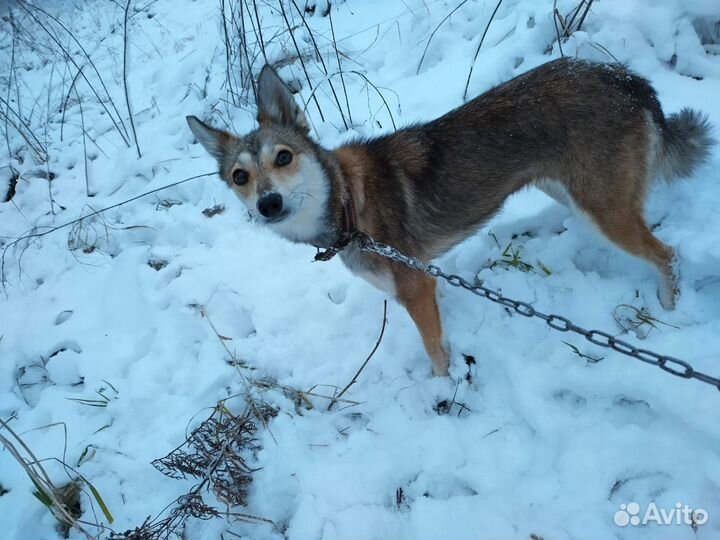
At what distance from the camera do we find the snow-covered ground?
7.09 ft

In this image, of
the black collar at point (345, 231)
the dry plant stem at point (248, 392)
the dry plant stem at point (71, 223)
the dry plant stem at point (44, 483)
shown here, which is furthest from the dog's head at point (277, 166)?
the dry plant stem at point (71, 223)

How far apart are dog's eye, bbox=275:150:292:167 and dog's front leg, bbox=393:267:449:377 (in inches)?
34.0

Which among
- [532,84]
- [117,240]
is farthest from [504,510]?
[117,240]

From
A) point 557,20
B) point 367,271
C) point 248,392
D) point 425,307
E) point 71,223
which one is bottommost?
point 248,392

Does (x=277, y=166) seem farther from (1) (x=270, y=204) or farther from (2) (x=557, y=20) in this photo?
(2) (x=557, y=20)

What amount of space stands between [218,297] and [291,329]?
0.71m

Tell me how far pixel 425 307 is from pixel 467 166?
0.86 m

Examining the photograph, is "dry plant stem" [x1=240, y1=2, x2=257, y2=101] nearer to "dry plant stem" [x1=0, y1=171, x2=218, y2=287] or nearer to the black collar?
"dry plant stem" [x1=0, y1=171, x2=218, y2=287]

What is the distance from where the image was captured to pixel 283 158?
247cm

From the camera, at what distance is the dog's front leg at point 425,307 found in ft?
8.57

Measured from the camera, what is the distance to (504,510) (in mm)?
2088

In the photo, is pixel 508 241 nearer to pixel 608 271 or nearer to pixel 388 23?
pixel 608 271

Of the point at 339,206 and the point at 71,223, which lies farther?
the point at 71,223

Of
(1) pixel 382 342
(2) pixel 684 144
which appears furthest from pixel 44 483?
(2) pixel 684 144
